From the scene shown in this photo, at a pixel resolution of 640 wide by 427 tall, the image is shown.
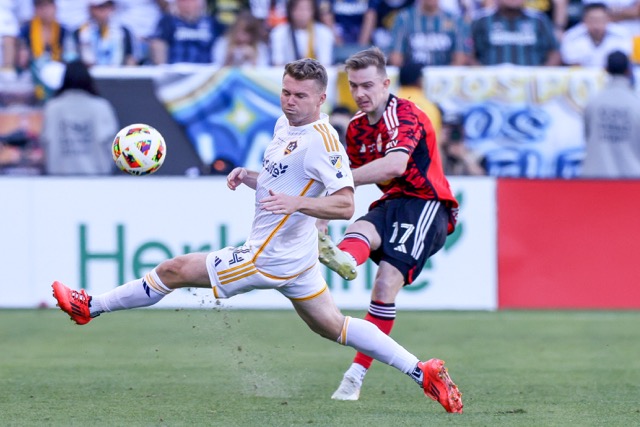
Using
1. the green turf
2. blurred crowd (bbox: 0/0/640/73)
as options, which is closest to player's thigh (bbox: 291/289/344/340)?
the green turf

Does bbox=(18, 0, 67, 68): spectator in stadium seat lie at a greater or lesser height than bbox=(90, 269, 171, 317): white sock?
greater

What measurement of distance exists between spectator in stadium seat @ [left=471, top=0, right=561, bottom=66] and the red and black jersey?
7584mm

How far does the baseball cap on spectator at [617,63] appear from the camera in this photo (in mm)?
14461

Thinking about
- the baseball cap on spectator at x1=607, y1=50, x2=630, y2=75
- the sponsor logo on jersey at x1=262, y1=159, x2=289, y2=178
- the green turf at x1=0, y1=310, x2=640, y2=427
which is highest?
the baseball cap on spectator at x1=607, y1=50, x2=630, y2=75

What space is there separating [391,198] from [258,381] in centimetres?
155

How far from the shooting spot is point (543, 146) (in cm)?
1559

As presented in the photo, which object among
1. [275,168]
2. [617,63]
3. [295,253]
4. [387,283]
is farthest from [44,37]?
[295,253]

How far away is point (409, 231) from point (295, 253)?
1.36 m

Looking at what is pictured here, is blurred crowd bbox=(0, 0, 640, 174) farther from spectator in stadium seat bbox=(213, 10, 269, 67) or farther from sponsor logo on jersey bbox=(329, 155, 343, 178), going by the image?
sponsor logo on jersey bbox=(329, 155, 343, 178)

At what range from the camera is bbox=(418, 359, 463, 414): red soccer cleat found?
24.8ft

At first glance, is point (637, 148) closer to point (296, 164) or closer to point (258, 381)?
point (258, 381)

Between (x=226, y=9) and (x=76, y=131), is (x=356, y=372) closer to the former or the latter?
(x=76, y=131)

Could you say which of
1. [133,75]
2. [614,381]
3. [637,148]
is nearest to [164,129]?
[133,75]

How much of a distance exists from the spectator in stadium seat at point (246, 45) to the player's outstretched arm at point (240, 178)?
8768 millimetres
